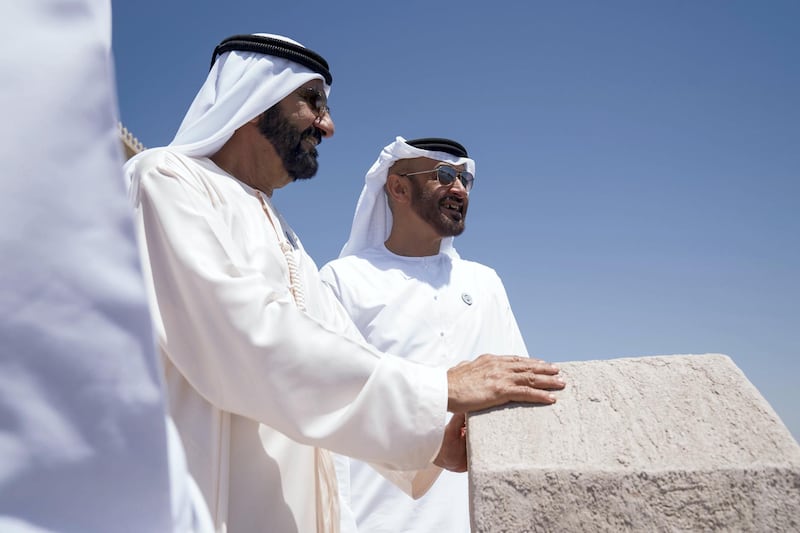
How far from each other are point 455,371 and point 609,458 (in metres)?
0.43

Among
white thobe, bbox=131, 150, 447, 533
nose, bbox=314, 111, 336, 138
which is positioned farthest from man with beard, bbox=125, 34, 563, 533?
nose, bbox=314, 111, 336, 138

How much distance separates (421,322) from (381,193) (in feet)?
3.85

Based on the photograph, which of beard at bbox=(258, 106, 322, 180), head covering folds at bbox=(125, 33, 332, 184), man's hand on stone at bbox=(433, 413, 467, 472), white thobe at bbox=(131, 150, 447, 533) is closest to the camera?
white thobe at bbox=(131, 150, 447, 533)

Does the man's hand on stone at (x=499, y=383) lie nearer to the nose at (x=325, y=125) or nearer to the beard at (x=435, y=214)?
the nose at (x=325, y=125)

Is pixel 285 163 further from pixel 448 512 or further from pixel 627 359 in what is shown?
pixel 448 512

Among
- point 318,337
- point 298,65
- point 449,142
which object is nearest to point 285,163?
point 298,65

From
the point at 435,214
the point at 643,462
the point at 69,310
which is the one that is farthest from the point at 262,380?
the point at 435,214

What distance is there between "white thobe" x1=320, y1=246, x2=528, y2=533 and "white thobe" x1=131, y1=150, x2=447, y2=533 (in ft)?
5.57

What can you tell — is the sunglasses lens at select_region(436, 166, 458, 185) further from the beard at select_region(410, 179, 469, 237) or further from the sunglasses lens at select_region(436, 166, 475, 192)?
the beard at select_region(410, 179, 469, 237)

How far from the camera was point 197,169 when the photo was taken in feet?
6.18

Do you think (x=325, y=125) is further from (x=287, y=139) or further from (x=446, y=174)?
(x=446, y=174)

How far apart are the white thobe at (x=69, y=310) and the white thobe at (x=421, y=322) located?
292cm

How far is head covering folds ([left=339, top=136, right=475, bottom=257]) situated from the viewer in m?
4.41

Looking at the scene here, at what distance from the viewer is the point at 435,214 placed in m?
4.28
